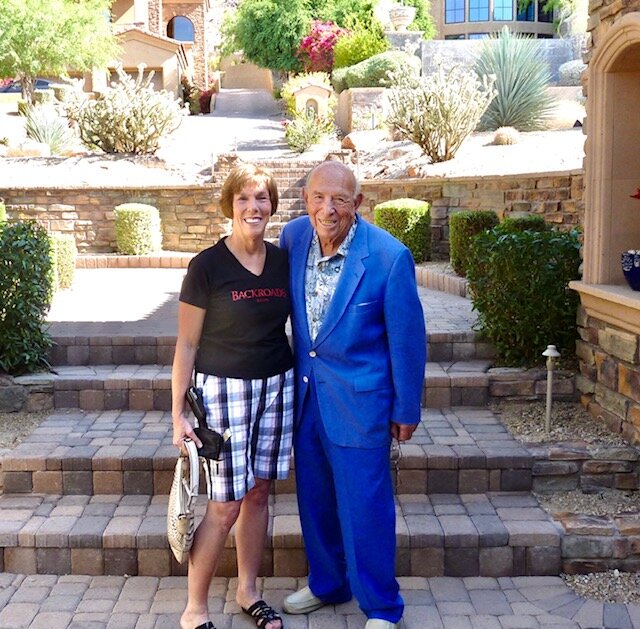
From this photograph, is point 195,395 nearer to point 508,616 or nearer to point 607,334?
point 508,616

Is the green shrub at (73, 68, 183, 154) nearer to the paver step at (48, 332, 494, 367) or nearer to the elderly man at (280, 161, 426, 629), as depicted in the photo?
the paver step at (48, 332, 494, 367)

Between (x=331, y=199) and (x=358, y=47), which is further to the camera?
(x=358, y=47)

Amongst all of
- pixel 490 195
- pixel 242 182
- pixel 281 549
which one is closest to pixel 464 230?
pixel 490 195

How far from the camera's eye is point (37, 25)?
19.8m

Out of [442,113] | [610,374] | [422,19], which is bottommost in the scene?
[610,374]

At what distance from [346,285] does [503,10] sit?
34.8 m

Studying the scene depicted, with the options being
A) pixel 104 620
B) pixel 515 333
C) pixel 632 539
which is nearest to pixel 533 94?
pixel 515 333

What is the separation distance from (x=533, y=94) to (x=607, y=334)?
1117cm

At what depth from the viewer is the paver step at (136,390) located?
15.6 feet

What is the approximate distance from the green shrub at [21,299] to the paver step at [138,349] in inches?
7.6

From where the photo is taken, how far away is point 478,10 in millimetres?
34062

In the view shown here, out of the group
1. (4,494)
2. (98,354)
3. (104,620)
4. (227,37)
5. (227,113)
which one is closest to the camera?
(104,620)

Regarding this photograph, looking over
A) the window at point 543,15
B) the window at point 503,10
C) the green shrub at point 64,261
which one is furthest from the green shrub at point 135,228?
the window at point 543,15

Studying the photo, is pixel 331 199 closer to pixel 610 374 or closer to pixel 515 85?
pixel 610 374
